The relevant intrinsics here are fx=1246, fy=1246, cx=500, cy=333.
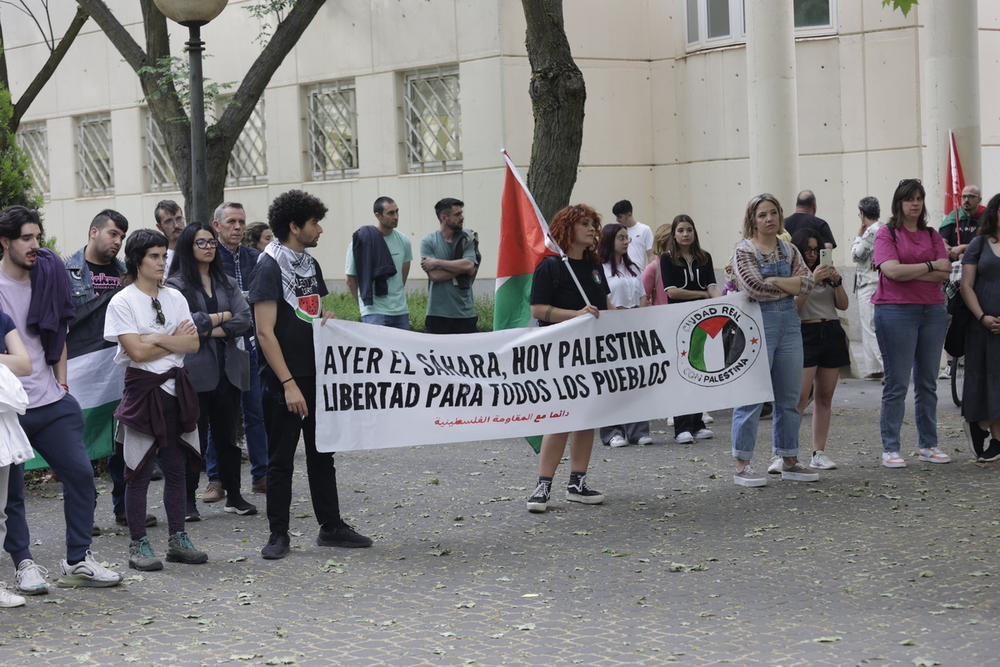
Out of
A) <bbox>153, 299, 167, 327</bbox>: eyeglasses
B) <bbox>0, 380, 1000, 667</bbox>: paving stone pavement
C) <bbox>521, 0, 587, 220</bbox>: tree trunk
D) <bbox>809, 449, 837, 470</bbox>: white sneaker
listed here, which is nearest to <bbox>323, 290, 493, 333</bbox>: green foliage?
<bbox>521, 0, 587, 220</bbox>: tree trunk

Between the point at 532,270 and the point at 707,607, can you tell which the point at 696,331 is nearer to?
the point at 532,270

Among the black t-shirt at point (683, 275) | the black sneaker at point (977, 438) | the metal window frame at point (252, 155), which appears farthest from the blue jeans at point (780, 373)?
the metal window frame at point (252, 155)

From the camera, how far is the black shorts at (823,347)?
964 cm

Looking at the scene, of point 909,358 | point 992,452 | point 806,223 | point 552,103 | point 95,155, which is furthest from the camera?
point 95,155

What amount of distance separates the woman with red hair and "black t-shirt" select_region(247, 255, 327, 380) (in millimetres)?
1644

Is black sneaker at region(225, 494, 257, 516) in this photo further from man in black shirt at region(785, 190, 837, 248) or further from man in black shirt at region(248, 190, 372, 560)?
man in black shirt at region(785, 190, 837, 248)

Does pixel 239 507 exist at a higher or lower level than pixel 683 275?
lower

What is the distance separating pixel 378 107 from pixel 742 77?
18.5 feet

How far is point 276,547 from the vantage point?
24.1ft

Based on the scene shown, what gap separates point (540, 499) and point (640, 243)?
18.7 ft

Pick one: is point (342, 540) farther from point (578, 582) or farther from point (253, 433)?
point (253, 433)

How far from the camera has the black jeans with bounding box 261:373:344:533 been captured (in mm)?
7379

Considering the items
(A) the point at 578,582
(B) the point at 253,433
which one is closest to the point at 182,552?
(B) the point at 253,433

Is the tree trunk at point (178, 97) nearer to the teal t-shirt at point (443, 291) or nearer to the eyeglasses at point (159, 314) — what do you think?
the teal t-shirt at point (443, 291)
